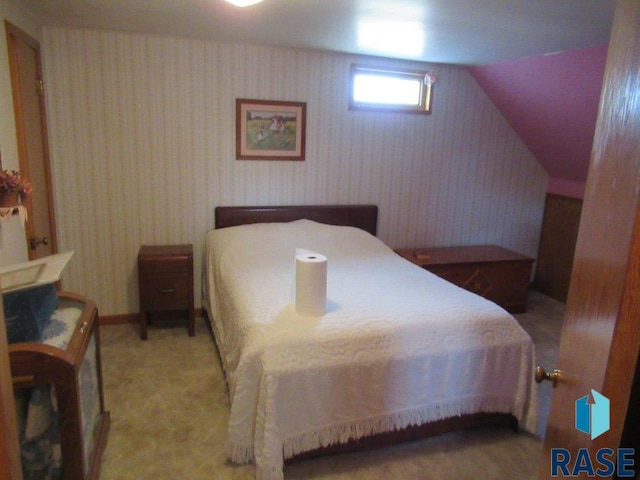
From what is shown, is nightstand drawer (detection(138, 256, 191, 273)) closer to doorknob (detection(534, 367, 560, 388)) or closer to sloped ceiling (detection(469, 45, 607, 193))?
doorknob (detection(534, 367, 560, 388))

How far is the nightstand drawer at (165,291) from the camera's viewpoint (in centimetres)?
318

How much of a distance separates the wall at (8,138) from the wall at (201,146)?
0.84 m

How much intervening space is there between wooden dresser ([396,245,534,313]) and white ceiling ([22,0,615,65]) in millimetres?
1702


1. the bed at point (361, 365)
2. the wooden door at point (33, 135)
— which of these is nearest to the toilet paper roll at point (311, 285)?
the bed at point (361, 365)

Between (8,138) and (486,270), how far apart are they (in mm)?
3620

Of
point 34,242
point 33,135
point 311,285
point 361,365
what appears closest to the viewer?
point 361,365

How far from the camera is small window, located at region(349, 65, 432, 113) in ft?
12.5

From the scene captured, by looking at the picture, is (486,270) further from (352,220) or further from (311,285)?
(311,285)

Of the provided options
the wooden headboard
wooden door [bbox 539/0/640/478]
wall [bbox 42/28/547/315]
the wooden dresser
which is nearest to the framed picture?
wall [bbox 42/28/547/315]

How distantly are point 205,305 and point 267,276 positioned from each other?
3.96ft

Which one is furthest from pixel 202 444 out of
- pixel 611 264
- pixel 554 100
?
pixel 554 100

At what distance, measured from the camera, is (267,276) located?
8.77ft

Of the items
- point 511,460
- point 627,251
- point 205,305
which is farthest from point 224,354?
point 627,251

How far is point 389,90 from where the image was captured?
393 centimetres
